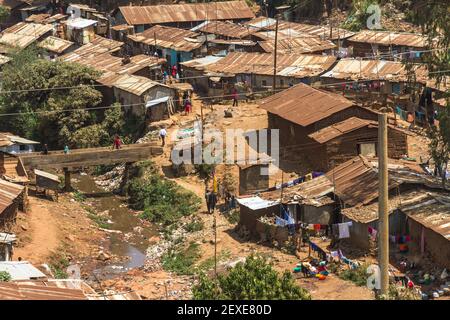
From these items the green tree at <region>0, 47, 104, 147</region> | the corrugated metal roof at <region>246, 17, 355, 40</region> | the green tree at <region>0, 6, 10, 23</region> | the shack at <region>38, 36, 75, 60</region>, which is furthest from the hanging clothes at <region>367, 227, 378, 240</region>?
the green tree at <region>0, 6, 10, 23</region>

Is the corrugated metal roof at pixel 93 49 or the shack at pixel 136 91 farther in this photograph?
the corrugated metal roof at pixel 93 49

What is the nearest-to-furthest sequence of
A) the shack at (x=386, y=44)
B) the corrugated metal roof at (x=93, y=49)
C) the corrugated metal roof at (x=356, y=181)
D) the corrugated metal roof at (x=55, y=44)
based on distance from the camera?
the corrugated metal roof at (x=356, y=181) → the shack at (x=386, y=44) → the corrugated metal roof at (x=93, y=49) → the corrugated metal roof at (x=55, y=44)

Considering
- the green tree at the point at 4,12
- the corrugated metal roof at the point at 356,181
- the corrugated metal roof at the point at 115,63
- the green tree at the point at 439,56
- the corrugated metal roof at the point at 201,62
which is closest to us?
the corrugated metal roof at the point at 356,181

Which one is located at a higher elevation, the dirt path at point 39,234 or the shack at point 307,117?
the shack at point 307,117

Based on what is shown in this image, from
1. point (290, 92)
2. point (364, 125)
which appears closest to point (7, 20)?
point (290, 92)

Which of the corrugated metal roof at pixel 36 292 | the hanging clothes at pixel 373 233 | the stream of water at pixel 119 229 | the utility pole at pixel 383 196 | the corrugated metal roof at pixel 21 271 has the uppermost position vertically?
the utility pole at pixel 383 196

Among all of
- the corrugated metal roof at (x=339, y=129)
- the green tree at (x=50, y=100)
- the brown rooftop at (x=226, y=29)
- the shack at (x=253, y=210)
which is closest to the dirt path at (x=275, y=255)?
the shack at (x=253, y=210)

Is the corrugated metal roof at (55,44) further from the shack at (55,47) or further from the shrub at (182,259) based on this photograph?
the shrub at (182,259)
